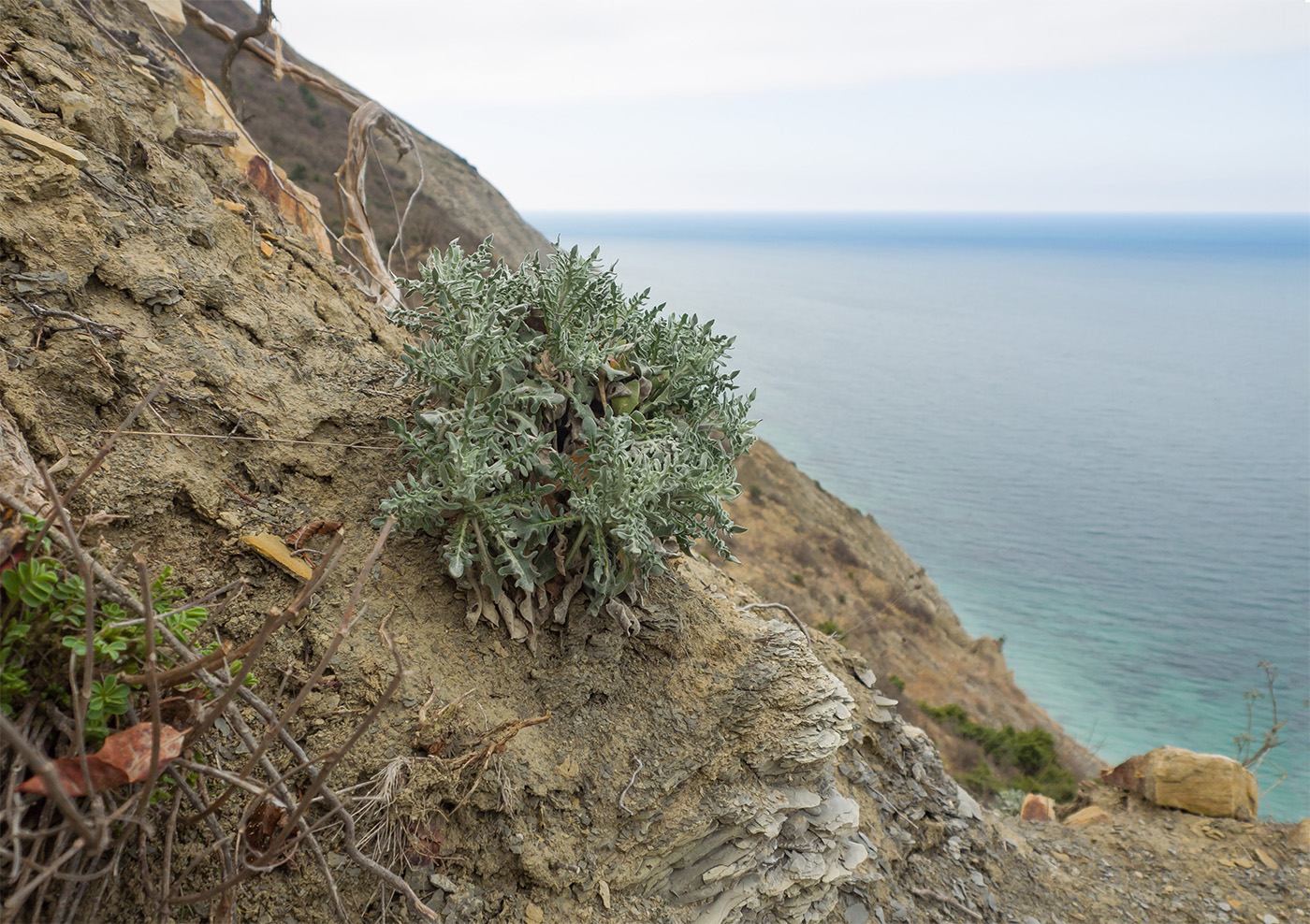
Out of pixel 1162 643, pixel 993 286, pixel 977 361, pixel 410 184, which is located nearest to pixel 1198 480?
pixel 1162 643

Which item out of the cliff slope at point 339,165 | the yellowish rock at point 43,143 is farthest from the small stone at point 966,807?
the cliff slope at point 339,165

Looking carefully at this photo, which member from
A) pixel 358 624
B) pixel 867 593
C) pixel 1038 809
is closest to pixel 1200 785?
pixel 1038 809

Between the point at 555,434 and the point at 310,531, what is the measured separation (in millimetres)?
1038

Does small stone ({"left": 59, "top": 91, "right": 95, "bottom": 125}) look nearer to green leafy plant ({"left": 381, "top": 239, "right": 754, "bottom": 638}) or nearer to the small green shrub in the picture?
green leafy plant ({"left": 381, "top": 239, "right": 754, "bottom": 638})

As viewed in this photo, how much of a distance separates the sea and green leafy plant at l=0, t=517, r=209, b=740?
2.43 meters

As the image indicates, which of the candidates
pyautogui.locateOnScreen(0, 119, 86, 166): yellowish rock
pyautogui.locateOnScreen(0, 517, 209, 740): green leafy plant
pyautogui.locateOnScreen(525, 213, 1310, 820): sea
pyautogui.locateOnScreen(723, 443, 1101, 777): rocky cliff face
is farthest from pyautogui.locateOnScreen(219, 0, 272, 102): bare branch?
pyautogui.locateOnScreen(723, 443, 1101, 777): rocky cliff face

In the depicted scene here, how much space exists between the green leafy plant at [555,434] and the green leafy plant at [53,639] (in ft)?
3.56

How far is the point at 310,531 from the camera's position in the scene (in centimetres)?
293

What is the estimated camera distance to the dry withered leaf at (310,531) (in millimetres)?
2869

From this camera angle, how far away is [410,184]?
106ft

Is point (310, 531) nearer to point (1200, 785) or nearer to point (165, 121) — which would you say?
point (165, 121)

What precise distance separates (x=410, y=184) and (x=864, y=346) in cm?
6852

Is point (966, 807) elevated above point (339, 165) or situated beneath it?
situated beneath

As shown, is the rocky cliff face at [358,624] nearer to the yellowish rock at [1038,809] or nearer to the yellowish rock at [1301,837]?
the yellowish rock at [1301,837]
